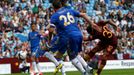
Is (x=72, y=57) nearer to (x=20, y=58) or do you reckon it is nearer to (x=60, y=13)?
(x=60, y=13)

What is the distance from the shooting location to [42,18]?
35.6 metres

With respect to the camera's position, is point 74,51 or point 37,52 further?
point 37,52

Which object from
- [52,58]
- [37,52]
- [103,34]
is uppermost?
[103,34]

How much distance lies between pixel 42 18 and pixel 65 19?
19301 mm

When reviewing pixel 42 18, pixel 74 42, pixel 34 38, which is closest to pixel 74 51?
pixel 74 42

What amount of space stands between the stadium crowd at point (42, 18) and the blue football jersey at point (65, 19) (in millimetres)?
14228

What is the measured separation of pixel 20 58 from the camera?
3044 cm

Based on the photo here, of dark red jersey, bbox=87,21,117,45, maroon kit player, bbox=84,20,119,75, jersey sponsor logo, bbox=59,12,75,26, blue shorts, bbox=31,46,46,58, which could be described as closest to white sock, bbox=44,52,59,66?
maroon kit player, bbox=84,20,119,75

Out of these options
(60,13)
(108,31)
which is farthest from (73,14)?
(108,31)

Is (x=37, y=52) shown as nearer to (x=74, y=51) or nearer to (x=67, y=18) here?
(x=74, y=51)

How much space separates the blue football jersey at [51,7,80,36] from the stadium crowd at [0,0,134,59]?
46.7 ft

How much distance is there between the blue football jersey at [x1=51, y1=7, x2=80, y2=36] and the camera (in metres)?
16.3

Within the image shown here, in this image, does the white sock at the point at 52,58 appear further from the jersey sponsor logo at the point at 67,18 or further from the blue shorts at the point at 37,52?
the jersey sponsor logo at the point at 67,18

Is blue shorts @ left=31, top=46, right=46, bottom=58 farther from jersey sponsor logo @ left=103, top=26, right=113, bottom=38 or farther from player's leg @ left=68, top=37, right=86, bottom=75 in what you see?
player's leg @ left=68, top=37, right=86, bottom=75
